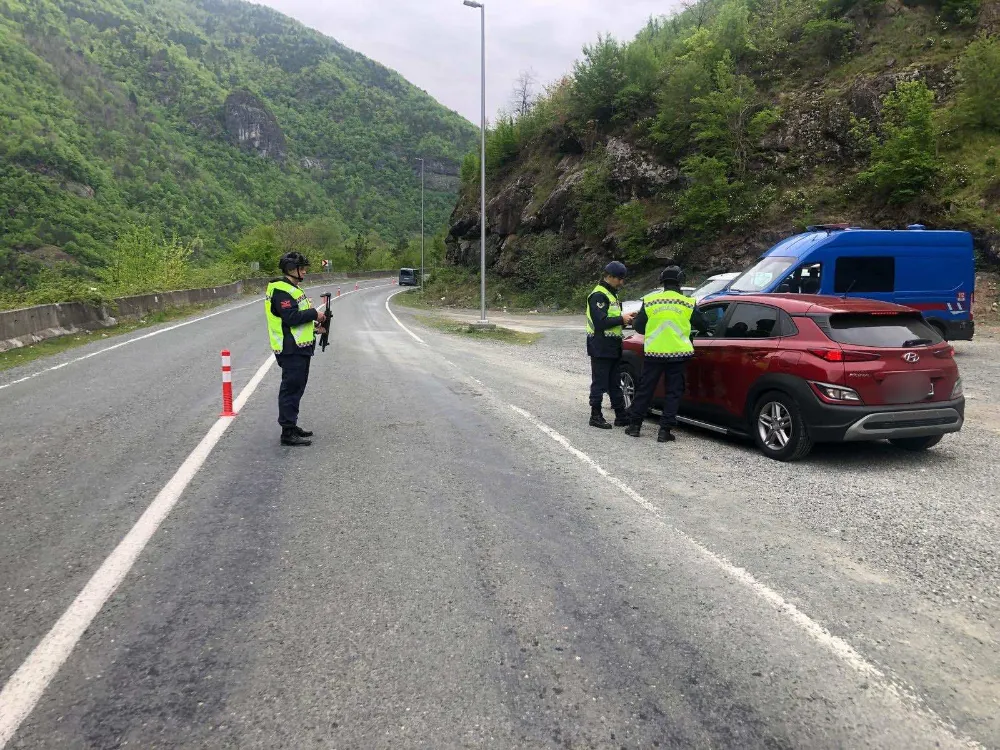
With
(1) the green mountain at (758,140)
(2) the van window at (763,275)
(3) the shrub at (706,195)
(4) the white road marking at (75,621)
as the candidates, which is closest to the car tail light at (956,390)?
(2) the van window at (763,275)

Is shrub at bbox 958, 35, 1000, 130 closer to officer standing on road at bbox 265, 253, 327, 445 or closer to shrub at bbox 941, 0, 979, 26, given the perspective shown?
shrub at bbox 941, 0, 979, 26

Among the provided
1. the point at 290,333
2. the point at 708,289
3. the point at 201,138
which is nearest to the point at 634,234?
the point at 708,289

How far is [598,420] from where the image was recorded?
27.0 feet

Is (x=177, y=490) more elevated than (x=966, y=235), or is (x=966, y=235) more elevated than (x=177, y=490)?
(x=966, y=235)

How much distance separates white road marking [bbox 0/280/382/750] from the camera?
2709mm

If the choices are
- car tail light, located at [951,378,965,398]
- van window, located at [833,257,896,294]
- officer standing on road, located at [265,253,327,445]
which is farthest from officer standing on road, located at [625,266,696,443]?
van window, located at [833,257,896,294]

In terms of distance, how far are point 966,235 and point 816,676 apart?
1437 centimetres

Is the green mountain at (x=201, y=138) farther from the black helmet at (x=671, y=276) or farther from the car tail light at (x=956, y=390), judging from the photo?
the car tail light at (x=956, y=390)

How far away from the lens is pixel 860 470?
6277mm

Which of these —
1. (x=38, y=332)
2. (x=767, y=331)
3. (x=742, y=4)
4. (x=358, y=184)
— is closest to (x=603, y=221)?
(x=742, y=4)

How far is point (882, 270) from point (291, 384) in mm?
11948

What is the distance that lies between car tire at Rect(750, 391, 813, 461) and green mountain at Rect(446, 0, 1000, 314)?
59.0 feet

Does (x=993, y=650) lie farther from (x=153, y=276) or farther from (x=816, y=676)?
(x=153, y=276)

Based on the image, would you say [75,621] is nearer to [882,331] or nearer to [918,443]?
[882,331]
